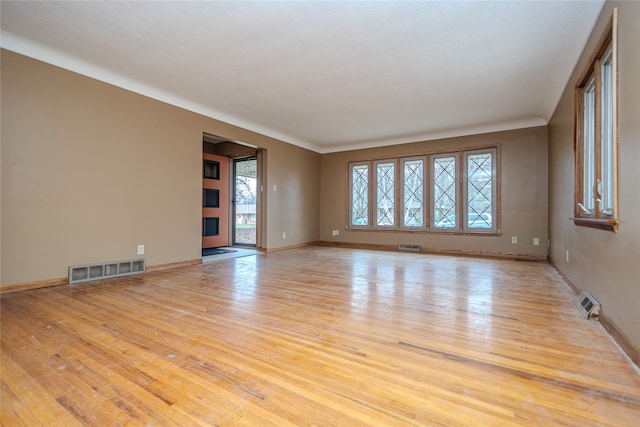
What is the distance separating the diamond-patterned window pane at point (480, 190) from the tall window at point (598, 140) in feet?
8.53

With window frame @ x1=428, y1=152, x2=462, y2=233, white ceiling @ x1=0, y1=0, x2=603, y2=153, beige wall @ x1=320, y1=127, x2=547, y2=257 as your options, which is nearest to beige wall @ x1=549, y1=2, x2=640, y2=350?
white ceiling @ x1=0, y1=0, x2=603, y2=153

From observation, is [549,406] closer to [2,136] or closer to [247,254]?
[2,136]

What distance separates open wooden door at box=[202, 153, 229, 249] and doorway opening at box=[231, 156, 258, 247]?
0.27 m

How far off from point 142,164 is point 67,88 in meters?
1.03

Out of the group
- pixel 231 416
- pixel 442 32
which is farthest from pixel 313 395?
pixel 442 32

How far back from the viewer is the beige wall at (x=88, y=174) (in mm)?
2781

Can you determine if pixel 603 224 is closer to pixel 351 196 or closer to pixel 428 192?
pixel 428 192

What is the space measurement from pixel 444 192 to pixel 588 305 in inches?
145

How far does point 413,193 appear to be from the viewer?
6055mm

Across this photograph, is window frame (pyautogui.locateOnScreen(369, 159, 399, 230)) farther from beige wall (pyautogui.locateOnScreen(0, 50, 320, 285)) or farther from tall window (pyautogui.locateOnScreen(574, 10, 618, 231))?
tall window (pyautogui.locateOnScreen(574, 10, 618, 231))

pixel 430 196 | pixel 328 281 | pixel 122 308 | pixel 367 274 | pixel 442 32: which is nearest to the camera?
pixel 122 308

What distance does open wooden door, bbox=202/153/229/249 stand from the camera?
6012 millimetres

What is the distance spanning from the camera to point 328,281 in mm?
3336

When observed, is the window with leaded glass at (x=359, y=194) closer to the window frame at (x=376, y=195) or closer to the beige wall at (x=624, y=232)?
the window frame at (x=376, y=195)
